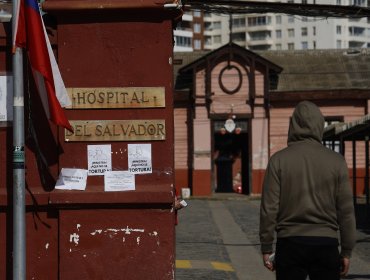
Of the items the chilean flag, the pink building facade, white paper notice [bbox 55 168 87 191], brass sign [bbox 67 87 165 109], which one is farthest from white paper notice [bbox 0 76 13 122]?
the pink building facade

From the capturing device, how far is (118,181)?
25.2ft

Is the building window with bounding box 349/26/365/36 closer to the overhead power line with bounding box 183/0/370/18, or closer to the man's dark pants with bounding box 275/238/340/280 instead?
the overhead power line with bounding box 183/0/370/18

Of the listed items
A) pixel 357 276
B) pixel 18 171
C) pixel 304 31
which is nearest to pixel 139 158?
A: pixel 18 171

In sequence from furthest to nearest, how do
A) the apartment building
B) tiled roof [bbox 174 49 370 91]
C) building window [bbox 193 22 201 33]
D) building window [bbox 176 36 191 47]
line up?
building window [bbox 193 22 201 33]
the apartment building
building window [bbox 176 36 191 47]
tiled roof [bbox 174 49 370 91]

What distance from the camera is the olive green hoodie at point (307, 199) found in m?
5.32

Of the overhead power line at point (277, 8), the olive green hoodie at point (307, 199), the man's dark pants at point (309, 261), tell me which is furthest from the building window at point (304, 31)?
the man's dark pants at point (309, 261)

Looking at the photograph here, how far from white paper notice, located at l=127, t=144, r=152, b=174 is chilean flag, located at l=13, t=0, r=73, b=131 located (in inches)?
28.7

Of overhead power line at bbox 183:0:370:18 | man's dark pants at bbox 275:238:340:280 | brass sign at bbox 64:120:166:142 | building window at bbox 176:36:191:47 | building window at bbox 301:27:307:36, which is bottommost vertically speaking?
man's dark pants at bbox 275:238:340:280

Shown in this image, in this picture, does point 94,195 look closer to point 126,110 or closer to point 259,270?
point 126,110

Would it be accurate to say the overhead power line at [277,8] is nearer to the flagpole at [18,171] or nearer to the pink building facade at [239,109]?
the flagpole at [18,171]

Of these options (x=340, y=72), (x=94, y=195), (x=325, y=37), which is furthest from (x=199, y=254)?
(x=325, y=37)

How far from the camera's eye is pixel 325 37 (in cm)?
11519

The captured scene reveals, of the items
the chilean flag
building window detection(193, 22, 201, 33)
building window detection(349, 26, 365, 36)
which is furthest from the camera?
building window detection(349, 26, 365, 36)

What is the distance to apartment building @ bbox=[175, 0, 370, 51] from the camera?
115 metres
